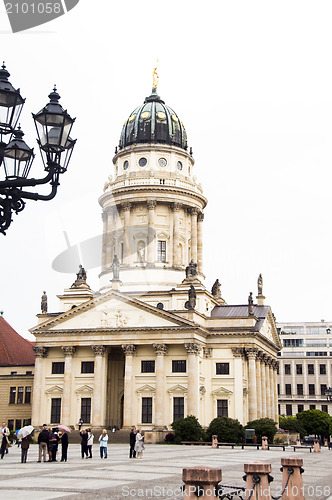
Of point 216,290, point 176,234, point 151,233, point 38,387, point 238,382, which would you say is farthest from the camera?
point 216,290

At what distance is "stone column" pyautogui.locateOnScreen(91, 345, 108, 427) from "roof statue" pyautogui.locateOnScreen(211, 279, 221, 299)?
2117cm

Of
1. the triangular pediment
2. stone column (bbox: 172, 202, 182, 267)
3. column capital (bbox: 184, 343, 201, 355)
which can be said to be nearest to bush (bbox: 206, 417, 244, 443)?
column capital (bbox: 184, 343, 201, 355)

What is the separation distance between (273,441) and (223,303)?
24.6 metres

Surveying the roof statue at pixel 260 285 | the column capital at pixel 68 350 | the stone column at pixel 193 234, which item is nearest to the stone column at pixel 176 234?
the stone column at pixel 193 234

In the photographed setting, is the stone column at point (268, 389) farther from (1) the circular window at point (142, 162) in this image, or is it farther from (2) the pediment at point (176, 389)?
(1) the circular window at point (142, 162)

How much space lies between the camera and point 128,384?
6912cm

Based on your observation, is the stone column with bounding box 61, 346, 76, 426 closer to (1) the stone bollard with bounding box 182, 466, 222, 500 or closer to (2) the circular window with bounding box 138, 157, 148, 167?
(2) the circular window with bounding box 138, 157, 148, 167

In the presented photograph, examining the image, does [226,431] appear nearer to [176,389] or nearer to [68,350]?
[176,389]

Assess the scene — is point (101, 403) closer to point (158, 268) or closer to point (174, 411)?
point (174, 411)

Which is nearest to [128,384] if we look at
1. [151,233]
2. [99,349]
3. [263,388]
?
[99,349]

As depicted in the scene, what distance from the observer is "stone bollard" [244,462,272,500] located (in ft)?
54.3

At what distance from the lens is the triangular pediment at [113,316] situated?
69.6 m

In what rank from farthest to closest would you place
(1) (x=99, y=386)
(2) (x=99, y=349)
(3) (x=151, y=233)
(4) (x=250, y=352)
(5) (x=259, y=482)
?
(3) (x=151, y=233) → (4) (x=250, y=352) → (2) (x=99, y=349) → (1) (x=99, y=386) → (5) (x=259, y=482)

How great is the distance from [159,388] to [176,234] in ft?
71.4
